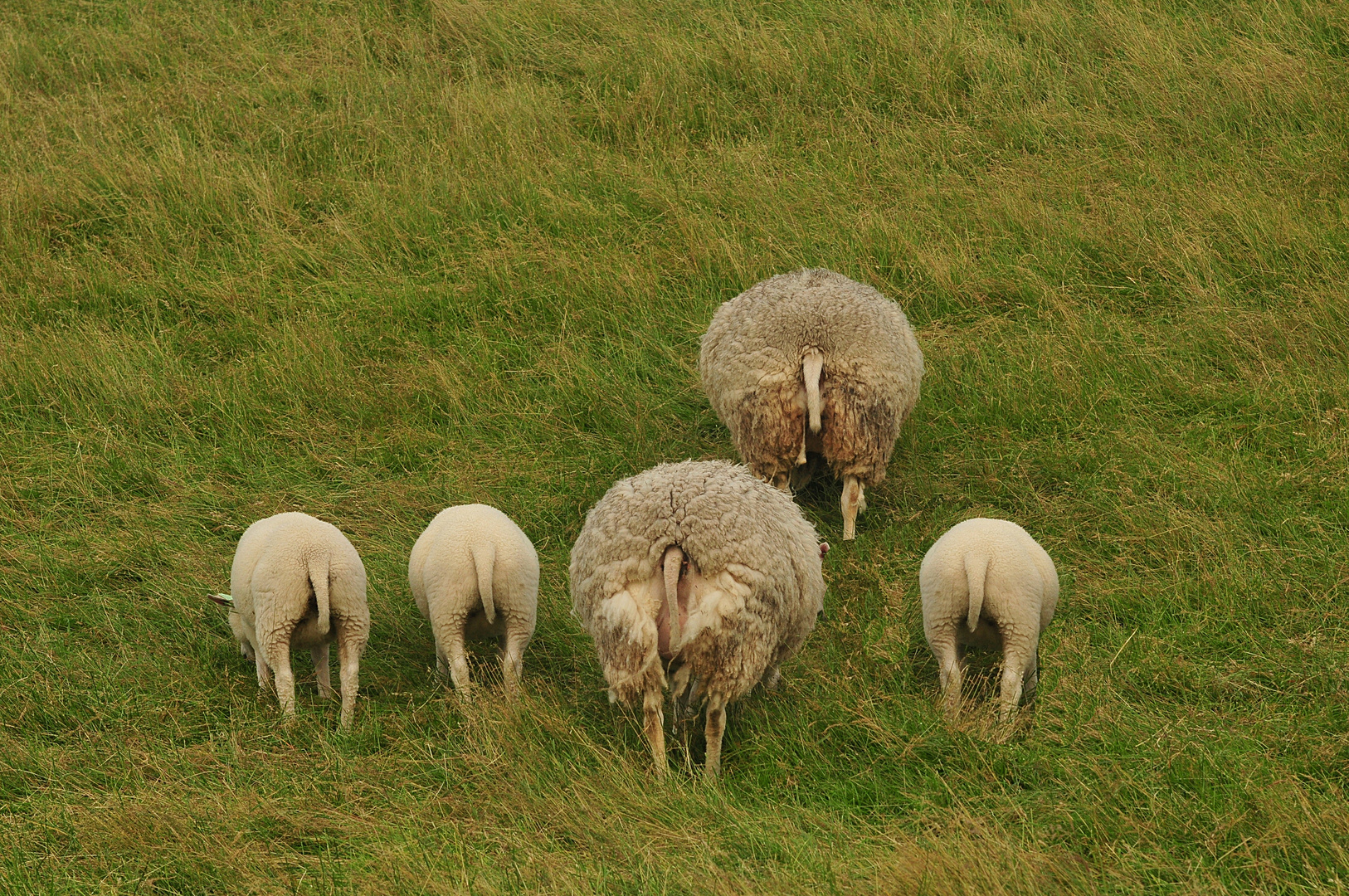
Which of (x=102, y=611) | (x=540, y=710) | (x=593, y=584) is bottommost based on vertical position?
(x=102, y=611)

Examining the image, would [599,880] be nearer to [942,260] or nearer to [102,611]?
[102,611]

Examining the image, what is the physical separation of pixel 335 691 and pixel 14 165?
22.8 feet

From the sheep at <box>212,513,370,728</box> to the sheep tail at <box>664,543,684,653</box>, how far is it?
1.57 metres

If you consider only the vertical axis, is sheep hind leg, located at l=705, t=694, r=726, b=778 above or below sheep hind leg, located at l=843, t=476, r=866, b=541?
above

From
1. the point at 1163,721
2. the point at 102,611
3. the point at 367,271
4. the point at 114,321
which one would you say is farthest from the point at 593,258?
the point at 1163,721

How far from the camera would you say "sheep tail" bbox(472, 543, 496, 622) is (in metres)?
5.69

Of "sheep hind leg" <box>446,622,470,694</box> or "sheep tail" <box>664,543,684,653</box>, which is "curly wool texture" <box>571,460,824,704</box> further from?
"sheep hind leg" <box>446,622,470,694</box>

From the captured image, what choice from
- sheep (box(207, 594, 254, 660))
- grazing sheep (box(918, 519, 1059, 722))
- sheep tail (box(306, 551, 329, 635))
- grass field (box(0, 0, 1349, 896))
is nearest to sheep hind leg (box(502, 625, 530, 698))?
grass field (box(0, 0, 1349, 896))

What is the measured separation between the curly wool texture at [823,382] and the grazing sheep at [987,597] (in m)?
1.51

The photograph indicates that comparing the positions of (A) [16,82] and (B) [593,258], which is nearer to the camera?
(B) [593,258]

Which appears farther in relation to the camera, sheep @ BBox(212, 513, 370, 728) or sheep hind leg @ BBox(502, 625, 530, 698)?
sheep hind leg @ BBox(502, 625, 530, 698)

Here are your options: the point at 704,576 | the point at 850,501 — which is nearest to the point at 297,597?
the point at 704,576

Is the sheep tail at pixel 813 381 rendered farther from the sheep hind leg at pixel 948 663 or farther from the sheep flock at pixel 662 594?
the sheep hind leg at pixel 948 663

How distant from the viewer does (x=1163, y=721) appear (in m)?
5.03
